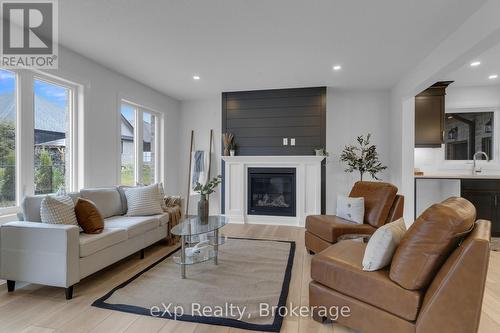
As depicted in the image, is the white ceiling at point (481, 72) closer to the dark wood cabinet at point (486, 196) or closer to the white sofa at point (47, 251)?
the dark wood cabinet at point (486, 196)

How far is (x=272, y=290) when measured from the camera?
2.36m

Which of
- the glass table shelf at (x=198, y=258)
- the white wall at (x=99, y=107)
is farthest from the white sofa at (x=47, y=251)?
the white wall at (x=99, y=107)

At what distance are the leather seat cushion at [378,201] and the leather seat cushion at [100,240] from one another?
2.84 metres

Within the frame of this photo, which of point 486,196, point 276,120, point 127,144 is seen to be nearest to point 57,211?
point 127,144

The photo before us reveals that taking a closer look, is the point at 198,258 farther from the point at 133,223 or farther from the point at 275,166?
the point at 275,166

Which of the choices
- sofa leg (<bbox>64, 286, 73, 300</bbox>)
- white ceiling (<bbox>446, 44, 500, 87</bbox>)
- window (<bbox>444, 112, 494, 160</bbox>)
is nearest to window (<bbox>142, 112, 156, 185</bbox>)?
sofa leg (<bbox>64, 286, 73, 300</bbox>)

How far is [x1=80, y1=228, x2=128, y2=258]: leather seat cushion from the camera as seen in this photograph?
2.33 metres

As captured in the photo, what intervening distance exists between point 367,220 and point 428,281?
5.58 feet

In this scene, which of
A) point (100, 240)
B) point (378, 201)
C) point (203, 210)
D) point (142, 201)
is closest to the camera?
point (100, 240)

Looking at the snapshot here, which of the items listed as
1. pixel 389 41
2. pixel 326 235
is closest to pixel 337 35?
pixel 389 41

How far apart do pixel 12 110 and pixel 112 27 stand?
139cm

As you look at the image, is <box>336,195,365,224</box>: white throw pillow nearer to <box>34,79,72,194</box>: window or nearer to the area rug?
the area rug

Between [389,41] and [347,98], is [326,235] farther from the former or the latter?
[347,98]

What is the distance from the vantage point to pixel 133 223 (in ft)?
9.87
